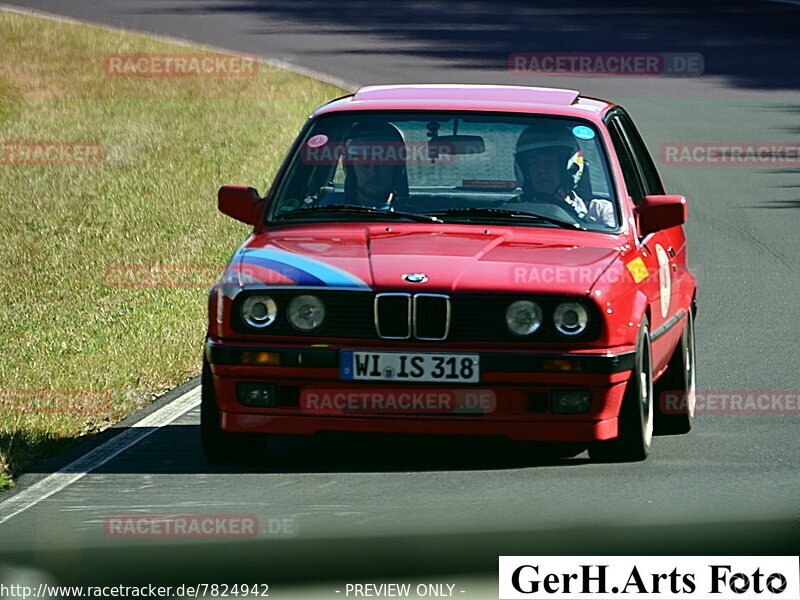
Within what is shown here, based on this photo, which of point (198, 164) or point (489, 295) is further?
point (198, 164)

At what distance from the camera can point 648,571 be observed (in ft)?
20.7

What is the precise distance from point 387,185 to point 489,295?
1309 millimetres

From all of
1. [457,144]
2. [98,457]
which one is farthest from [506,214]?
[98,457]

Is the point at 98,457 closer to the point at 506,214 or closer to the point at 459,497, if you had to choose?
the point at 459,497

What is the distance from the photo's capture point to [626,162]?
9328mm

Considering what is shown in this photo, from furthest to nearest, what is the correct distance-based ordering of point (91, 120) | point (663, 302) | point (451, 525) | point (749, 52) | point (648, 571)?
point (749, 52)
point (91, 120)
point (663, 302)
point (451, 525)
point (648, 571)

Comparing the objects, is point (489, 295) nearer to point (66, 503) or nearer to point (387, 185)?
point (387, 185)

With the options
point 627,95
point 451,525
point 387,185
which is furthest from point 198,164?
point 451,525

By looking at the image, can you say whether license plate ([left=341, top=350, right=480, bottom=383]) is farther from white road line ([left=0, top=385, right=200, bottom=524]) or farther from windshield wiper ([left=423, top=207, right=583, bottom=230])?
white road line ([left=0, top=385, right=200, bottom=524])

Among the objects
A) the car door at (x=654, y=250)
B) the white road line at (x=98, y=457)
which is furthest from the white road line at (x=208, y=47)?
the white road line at (x=98, y=457)

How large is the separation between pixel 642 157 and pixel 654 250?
3.82 feet

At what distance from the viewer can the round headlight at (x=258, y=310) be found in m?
7.93

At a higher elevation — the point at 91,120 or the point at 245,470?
the point at 91,120

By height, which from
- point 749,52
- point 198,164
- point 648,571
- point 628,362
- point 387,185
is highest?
point 749,52
